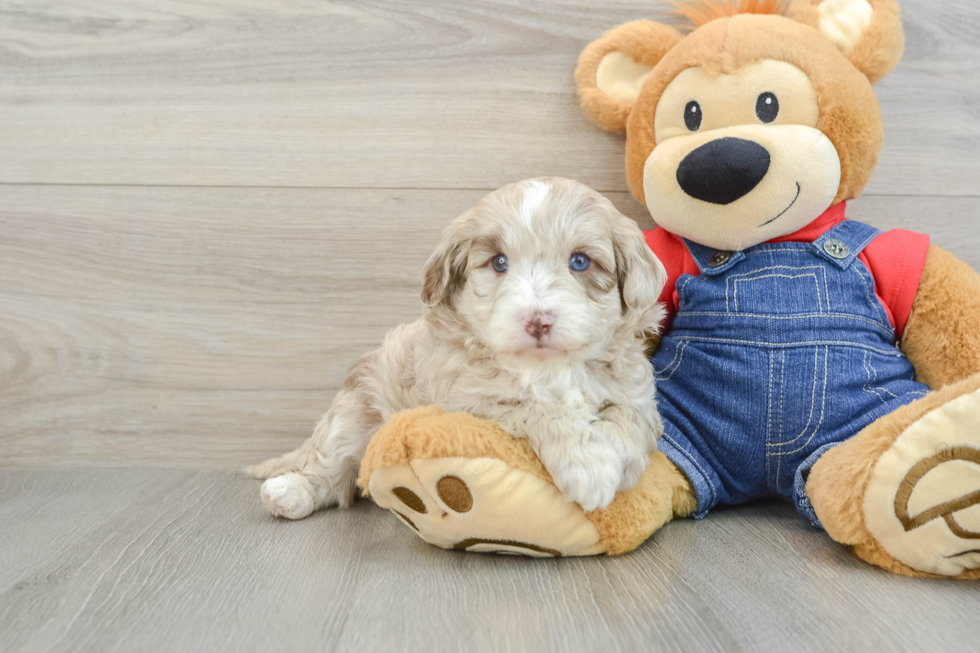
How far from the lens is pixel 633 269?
3.72 ft

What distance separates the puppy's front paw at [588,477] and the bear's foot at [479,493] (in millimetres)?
39

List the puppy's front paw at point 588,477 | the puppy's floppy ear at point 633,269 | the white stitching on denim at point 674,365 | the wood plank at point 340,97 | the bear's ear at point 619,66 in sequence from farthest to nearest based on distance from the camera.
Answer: the wood plank at point 340,97, the bear's ear at point 619,66, the white stitching on denim at point 674,365, the puppy's floppy ear at point 633,269, the puppy's front paw at point 588,477

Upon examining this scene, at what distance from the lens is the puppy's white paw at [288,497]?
1371 mm

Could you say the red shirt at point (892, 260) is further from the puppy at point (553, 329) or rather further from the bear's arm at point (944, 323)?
the puppy at point (553, 329)

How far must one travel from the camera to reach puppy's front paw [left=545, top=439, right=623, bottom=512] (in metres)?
1.02

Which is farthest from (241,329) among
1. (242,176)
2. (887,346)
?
(887,346)

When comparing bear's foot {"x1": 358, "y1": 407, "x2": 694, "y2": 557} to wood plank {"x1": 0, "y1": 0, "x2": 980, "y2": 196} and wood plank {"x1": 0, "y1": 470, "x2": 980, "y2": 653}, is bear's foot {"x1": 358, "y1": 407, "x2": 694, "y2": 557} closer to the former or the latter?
wood plank {"x1": 0, "y1": 470, "x2": 980, "y2": 653}

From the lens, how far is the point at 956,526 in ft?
3.14

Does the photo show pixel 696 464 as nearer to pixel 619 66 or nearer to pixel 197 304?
pixel 619 66

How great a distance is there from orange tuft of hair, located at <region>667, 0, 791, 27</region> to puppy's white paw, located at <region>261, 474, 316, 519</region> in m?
1.29

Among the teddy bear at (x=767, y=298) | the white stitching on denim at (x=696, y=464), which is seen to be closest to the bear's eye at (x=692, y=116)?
the teddy bear at (x=767, y=298)

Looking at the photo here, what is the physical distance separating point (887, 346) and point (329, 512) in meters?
1.15

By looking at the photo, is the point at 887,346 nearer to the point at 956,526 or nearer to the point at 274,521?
the point at 956,526

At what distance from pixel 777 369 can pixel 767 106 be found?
1.59 feet
